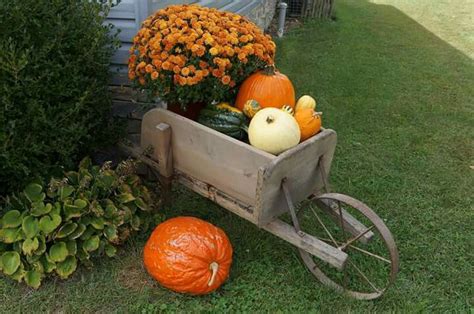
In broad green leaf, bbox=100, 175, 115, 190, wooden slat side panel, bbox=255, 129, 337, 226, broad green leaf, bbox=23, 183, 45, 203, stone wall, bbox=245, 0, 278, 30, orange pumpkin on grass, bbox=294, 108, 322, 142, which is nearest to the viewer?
wooden slat side panel, bbox=255, 129, 337, 226

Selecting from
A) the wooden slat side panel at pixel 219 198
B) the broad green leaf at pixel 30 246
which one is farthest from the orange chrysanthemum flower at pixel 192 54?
the broad green leaf at pixel 30 246

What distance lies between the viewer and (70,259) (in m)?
2.46

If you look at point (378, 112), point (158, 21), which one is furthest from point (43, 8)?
point (378, 112)

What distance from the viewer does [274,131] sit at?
2170mm

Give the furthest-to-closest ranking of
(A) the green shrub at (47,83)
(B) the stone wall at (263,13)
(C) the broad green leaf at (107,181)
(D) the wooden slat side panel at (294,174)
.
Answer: (B) the stone wall at (263,13) → (C) the broad green leaf at (107,181) → (A) the green shrub at (47,83) → (D) the wooden slat side panel at (294,174)

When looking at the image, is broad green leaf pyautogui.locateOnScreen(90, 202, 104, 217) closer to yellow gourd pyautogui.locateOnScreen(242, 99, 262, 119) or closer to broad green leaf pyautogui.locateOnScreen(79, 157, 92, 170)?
broad green leaf pyautogui.locateOnScreen(79, 157, 92, 170)

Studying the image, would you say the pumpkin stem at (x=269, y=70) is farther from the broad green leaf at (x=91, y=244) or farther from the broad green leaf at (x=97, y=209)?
the broad green leaf at (x=91, y=244)

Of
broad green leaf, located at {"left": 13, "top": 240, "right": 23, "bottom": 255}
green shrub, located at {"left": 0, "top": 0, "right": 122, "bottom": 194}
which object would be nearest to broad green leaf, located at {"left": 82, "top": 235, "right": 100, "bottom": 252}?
broad green leaf, located at {"left": 13, "top": 240, "right": 23, "bottom": 255}

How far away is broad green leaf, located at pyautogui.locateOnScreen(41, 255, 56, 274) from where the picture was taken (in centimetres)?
240

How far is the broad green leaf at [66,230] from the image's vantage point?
2420 mm

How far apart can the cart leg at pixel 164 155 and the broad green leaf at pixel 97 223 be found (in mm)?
432

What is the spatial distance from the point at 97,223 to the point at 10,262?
0.48 m

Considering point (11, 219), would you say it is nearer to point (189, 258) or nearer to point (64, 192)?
point (64, 192)

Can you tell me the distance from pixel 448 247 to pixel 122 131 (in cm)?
223
